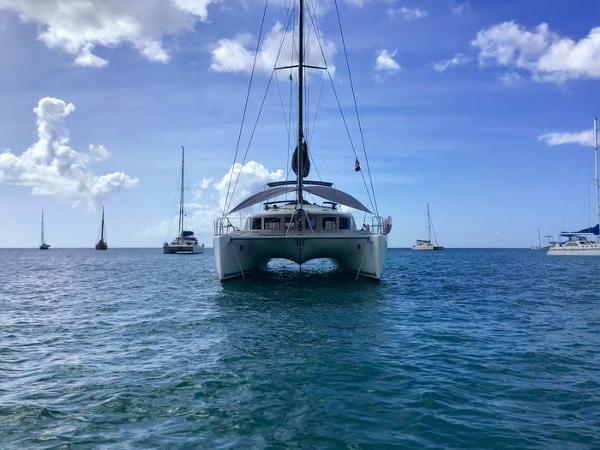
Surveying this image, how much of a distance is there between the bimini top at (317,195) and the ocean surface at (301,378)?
347 inches

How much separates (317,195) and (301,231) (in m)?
3.79

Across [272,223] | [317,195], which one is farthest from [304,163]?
[272,223]

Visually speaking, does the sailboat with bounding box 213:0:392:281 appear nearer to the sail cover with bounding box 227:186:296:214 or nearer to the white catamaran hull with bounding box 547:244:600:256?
the sail cover with bounding box 227:186:296:214

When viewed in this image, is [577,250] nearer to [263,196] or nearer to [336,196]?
[336,196]

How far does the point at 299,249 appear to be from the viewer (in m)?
19.5

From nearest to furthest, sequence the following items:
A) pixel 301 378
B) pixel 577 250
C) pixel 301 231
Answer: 1. pixel 301 378
2. pixel 301 231
3. pixel 577 250

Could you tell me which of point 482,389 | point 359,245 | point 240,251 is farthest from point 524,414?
point 240,251

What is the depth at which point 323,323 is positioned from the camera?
10.7 metres

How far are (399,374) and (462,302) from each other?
948 centimetres

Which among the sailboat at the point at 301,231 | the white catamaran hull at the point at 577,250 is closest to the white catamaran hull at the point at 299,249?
the sailboat at the point at 301,231

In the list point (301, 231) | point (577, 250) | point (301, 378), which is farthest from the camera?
point (577, 250)

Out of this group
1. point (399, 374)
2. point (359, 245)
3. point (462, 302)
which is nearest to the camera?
point (399, 374)

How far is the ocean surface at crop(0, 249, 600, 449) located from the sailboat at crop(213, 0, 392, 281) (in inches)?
201

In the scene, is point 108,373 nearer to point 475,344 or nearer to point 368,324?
point 368,324
